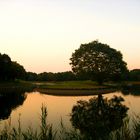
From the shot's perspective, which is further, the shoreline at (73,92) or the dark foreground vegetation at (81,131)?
the shoreline at (73,92)

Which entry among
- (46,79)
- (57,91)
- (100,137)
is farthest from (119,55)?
(100,137)

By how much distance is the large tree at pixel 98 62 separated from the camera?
345 feet

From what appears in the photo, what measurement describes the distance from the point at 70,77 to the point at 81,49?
232 ft

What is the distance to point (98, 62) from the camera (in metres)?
106

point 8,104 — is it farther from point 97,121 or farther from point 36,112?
point 97,121

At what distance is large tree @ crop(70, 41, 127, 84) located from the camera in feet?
A: 345

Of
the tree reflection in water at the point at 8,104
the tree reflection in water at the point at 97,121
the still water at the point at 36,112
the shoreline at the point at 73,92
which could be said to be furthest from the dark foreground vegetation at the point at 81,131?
the shoreline at the point at 73,92

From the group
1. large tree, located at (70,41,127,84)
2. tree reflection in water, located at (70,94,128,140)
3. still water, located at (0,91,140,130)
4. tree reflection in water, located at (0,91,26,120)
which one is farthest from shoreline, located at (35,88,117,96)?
tree reflection in water, located at (70,94,128,140)

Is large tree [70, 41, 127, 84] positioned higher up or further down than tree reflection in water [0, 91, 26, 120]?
higher up

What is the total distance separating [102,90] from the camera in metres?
88.1

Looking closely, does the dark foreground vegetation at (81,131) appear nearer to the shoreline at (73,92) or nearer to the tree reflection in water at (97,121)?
the tree reflection in water at (97,121)

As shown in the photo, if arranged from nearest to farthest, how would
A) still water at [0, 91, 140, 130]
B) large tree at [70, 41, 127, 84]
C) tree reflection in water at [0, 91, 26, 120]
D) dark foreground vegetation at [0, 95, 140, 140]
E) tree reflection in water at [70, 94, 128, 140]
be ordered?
dark foreground vegetation at [0, 95, 140, 140], tree reflection in water at [70, 94, 128, 140], still water at [0, 91, 140, 130], tree reflection in water at [0, 91, 26, 120], large tree at [70, 41, 127, 84]

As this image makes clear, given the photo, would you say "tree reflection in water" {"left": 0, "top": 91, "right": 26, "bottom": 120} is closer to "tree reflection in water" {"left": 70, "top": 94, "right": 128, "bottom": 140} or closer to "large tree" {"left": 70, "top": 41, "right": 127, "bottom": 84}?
"tree reflection in water" {"left": 70, "top": 94, "right": 128, "bottom": 140}

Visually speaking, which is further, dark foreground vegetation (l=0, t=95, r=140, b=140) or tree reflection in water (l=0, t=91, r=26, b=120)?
tree reflection in water (l=0, t=91, r=26, b=120)
